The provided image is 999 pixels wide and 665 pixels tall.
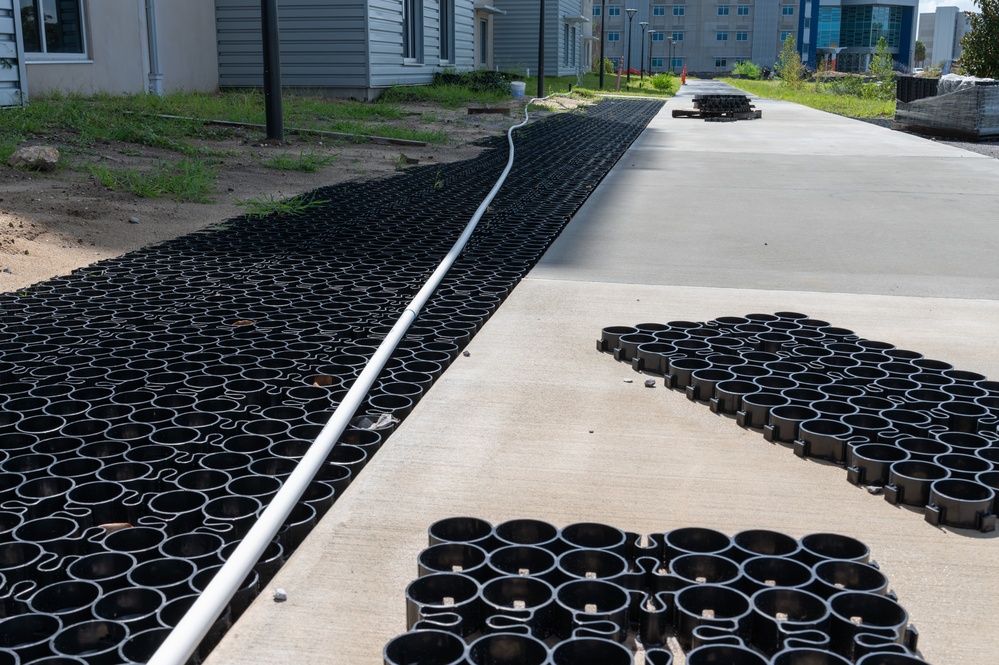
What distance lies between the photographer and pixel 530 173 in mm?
11391

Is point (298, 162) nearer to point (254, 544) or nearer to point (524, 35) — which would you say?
point (254, 544)

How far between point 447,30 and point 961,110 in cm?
1465

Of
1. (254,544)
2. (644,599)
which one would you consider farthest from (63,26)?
(644,599)

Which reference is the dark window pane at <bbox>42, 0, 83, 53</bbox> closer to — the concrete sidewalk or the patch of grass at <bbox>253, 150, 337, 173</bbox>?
the patch of grass at <bbox>253, 150, 337, 173</bbox>

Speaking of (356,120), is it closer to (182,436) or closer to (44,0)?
(44,0)

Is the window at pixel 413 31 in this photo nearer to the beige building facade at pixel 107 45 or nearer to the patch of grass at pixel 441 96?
the patch of grass at pixel 441 96

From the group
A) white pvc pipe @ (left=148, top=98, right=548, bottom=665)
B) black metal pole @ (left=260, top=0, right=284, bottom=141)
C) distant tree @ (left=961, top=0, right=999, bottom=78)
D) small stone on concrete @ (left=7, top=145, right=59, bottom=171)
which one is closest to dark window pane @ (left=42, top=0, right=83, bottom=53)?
black metal pole @ (left=260, top=0, right=284, bottom=141)

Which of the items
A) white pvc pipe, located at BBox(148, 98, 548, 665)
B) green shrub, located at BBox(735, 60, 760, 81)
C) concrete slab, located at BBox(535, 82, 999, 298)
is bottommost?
white pvc pipe, located at BBox(148, 98, 548, 665)

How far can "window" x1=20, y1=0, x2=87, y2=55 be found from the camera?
14750 mm

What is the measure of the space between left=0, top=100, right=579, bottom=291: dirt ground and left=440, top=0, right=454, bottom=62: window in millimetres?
15547

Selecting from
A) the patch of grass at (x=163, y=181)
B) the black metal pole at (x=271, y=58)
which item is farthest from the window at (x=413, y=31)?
the patch of grass at (x=163, y=181)

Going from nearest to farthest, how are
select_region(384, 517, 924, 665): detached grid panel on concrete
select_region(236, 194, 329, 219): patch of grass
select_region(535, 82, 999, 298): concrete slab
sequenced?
select_region(384, 517, 924, 665): detached grid panel on concrete
select_region(535, 82, 999, 298): concrete slab
select_region(236, 194, 329, 219): patch of grass

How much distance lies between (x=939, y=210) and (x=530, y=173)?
4457 millimetres

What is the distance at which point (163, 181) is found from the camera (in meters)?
8.88
